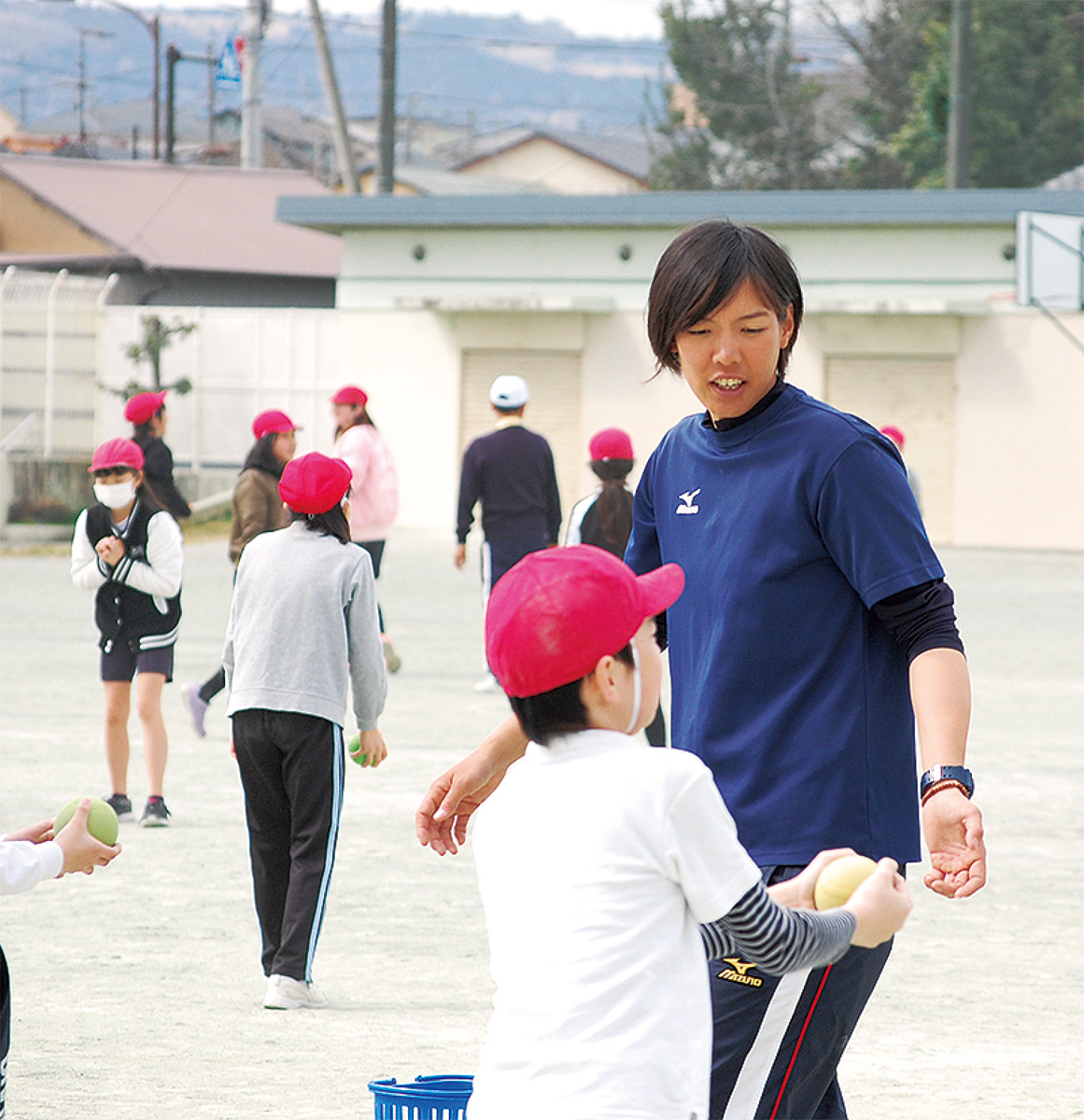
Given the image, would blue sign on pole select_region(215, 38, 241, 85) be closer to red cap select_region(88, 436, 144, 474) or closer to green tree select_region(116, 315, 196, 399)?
green tree select_region(116, 315, 196, 399)

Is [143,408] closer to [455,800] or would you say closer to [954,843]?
[455,800]

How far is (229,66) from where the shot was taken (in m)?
51.0

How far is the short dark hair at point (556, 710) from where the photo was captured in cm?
281

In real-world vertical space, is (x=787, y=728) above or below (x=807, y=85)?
below

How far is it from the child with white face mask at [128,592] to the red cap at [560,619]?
5.99 m

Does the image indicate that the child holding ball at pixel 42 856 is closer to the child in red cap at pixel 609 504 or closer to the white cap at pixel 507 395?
the child in red cap at pixel 609 504

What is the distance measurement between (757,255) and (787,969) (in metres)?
1.24

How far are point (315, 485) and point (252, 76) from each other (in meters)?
39.0

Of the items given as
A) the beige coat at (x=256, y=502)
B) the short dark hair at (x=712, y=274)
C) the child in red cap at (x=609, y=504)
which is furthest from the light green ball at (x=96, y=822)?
the child in red cap at (x=609, y=504)

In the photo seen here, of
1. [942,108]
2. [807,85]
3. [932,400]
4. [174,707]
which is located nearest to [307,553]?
[174,707]

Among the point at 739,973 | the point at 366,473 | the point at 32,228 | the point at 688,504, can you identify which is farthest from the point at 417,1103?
the point at 32,228

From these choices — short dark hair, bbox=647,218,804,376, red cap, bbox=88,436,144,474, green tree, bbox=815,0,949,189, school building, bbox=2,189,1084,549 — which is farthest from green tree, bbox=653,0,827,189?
short dark hair, bbox=647,218,804,376

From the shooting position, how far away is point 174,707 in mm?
12398

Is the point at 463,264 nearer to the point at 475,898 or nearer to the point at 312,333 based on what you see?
the point at 312,333
